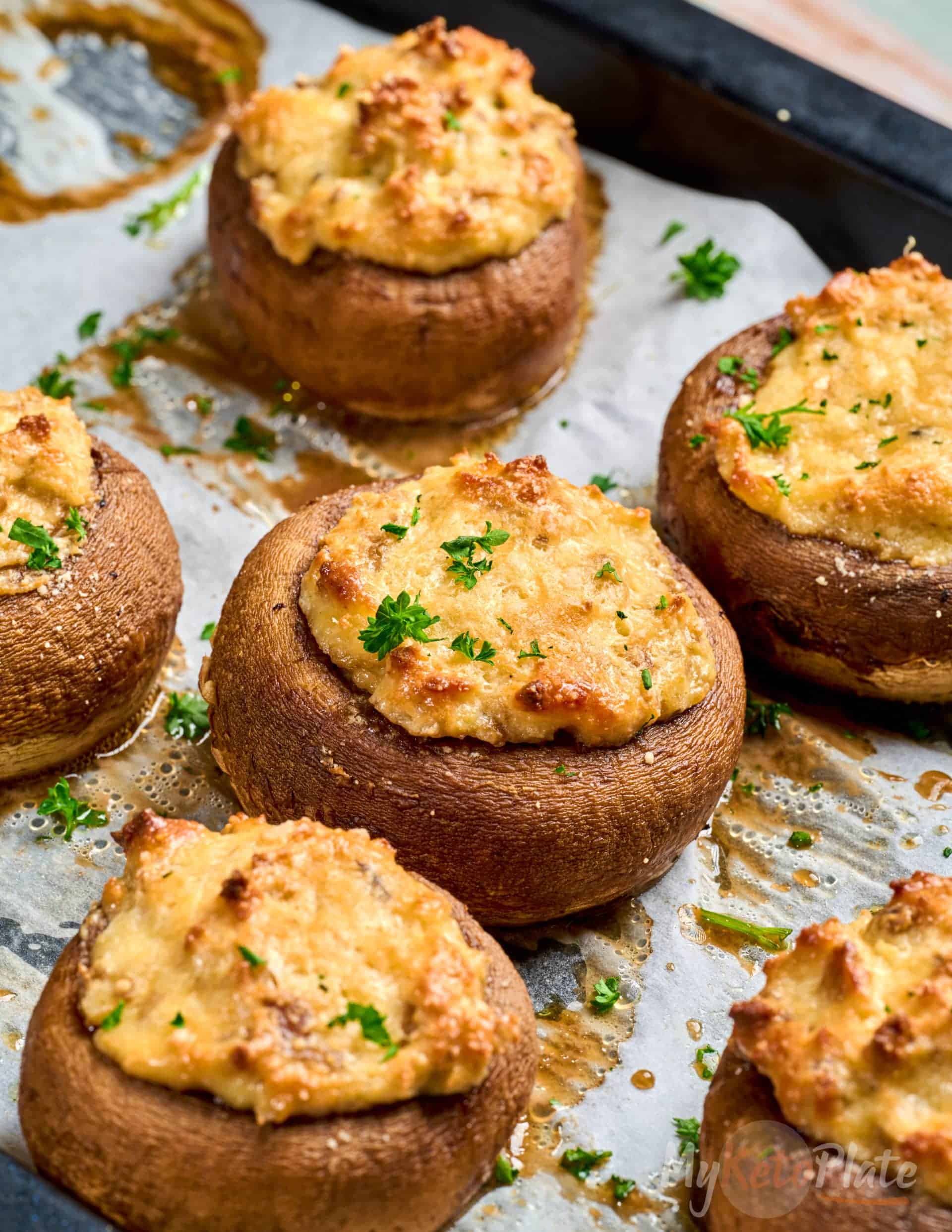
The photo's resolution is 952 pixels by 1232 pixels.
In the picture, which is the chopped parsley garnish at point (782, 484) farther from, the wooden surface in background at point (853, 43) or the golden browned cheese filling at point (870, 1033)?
the wooden surface in background at point (853, 43)

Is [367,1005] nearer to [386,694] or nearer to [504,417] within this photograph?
[386,694]

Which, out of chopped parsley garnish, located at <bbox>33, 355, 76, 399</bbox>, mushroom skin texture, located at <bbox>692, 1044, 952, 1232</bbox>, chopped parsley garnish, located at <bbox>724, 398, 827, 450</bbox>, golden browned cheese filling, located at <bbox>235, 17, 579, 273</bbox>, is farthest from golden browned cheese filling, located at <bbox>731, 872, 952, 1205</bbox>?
chopped parsley garnish, located at <bbox>33, 355, 76, 399</bbox>

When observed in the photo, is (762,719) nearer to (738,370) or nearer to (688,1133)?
(738,370)

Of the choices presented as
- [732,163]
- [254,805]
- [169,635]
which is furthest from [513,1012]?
[732,163]

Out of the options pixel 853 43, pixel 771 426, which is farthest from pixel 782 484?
pixel 853 43

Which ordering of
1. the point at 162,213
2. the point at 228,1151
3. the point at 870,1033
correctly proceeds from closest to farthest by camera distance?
the point at 228,1151, the point at 870,1033, the point at 162,213

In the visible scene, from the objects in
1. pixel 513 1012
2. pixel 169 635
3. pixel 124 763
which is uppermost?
pixel 513 1012
